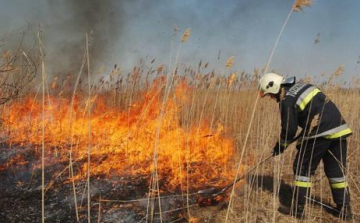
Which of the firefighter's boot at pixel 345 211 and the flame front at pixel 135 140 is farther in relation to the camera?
the flame front at pixel 135 140

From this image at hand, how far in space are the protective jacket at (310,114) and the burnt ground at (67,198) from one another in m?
1.74

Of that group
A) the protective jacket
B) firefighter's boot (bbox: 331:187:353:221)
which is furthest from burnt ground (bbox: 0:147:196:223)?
firefighter's boot (bbox: 331:187:353:221)

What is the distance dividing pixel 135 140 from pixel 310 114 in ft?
11.8

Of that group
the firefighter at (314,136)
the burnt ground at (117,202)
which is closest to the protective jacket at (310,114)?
the firefighter at (314,136)

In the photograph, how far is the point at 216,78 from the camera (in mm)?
7133

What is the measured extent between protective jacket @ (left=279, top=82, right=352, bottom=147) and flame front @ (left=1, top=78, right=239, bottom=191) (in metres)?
1.62

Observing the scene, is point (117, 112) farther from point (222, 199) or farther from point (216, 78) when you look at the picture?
point (222, 199)

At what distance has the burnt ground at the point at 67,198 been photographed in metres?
3.95

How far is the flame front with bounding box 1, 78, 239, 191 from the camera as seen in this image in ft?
17.8

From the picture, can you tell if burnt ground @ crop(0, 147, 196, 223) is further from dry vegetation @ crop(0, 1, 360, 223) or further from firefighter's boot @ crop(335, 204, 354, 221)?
firefighter's boot @ crop(335, 204, 354, 221)

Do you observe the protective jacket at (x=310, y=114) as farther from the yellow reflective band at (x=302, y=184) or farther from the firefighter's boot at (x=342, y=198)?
the firefighter's boot at (x=342, y=198)

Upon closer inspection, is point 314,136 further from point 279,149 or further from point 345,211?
point 345,211

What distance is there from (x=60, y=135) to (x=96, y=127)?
0.81m

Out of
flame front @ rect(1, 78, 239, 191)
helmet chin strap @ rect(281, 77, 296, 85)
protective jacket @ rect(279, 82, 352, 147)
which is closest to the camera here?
protective jacket @ rect(279, 82, 352, 147)
